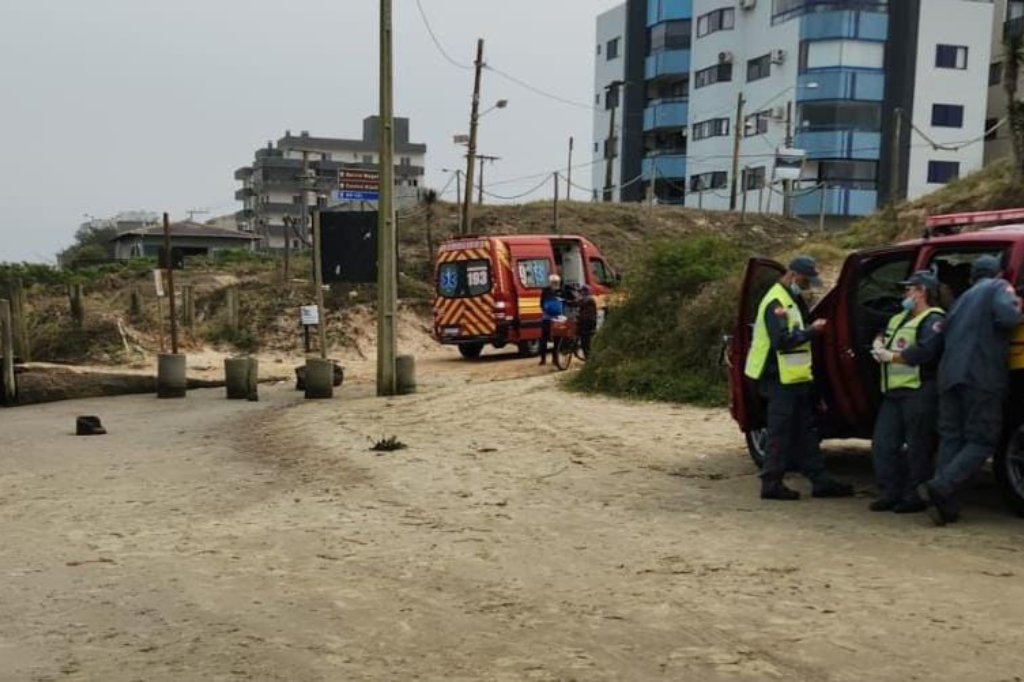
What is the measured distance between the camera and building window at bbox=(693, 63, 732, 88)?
55938mm

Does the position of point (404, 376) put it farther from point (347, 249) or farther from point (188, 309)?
point (188, 309)

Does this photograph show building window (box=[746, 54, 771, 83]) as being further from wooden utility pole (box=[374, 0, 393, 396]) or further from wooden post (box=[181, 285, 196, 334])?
wooden utility pole (box=[374, 0, 393, 396])

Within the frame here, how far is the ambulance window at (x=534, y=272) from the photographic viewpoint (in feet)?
72.3

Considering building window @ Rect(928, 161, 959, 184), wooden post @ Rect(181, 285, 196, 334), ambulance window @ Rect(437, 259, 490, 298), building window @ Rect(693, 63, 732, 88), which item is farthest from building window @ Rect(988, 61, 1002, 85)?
wooden post @ Rect(181, 285, 196, 334)

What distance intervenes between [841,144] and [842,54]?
454 cm

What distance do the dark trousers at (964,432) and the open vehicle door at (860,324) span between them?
949 mm

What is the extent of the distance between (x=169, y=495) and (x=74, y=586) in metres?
3.15

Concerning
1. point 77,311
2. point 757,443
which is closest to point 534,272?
point 77,311

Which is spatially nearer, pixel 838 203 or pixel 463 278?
pixel 463 278

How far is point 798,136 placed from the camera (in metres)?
50.6

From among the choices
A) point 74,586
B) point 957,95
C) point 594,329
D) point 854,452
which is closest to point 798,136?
point 957,95

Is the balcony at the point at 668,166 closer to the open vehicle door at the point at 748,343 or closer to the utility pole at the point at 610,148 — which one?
the utility pole at the point at 610,148

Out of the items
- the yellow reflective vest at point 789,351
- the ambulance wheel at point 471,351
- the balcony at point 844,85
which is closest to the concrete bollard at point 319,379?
the ambulance wheel at point 471,351

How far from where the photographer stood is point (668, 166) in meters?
60.6
